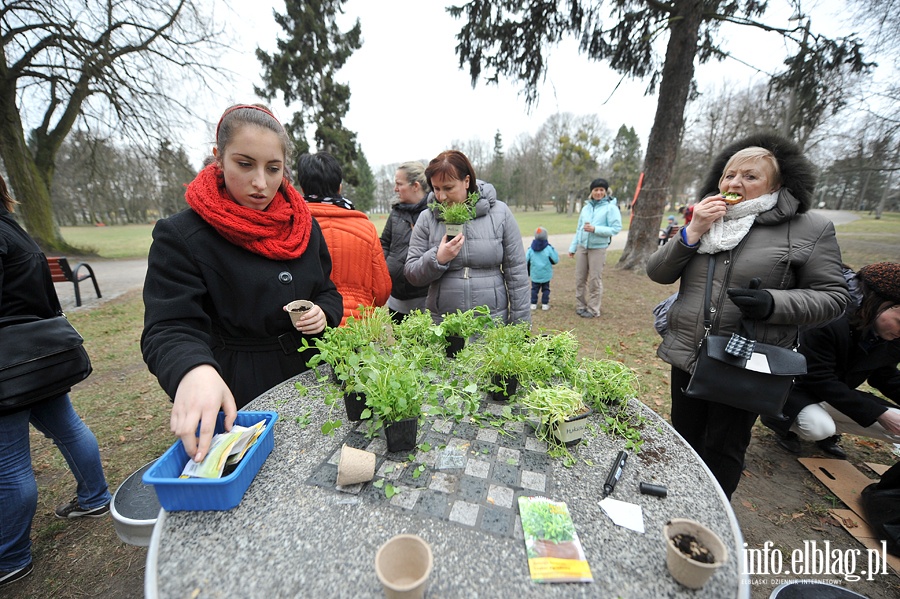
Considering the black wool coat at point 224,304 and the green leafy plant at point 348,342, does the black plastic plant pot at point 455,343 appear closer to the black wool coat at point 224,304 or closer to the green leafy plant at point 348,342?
the green leafy plant at point 348,342

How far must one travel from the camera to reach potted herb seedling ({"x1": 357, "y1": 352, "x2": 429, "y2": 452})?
117cm

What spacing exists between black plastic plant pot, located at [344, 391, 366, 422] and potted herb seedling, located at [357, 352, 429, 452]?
0.39 feet

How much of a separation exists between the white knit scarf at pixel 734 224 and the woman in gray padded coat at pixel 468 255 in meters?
1.08

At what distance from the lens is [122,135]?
9.91m

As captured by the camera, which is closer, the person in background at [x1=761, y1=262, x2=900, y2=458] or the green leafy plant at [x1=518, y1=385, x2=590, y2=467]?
the green leafy plant at [x1=518, y1=385, x2=590, y2=467]

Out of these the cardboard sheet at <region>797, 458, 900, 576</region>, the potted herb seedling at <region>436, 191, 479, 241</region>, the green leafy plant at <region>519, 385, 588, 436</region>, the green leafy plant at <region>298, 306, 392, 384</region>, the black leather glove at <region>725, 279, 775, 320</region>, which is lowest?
the cardboard sheet at <region>797, 458, 900, 576</region>

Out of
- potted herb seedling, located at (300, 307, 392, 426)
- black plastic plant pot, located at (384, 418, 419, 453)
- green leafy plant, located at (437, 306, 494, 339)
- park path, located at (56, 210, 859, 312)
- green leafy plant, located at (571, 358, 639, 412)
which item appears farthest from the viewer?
park path, located at (56, 210, 859, 312)

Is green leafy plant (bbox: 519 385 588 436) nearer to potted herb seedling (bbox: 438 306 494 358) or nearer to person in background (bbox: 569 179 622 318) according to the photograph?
potted herb seedling (bbox: 438 306 494 358)

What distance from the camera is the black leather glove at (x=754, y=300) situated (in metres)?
1.59

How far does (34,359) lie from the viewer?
1.65m

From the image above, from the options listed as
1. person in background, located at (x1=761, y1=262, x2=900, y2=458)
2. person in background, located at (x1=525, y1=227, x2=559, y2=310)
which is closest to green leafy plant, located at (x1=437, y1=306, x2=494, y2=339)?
person in background, located at (x1=761, y1=262, x2=900, y2=458)

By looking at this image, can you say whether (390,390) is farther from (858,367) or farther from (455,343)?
(858,367)

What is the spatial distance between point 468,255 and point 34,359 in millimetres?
2298

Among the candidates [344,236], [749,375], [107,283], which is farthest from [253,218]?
[107,283]
